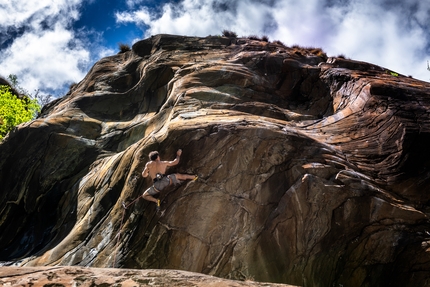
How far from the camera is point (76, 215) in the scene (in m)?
12.9

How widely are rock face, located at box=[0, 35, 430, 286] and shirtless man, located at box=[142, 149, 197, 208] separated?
0.23m

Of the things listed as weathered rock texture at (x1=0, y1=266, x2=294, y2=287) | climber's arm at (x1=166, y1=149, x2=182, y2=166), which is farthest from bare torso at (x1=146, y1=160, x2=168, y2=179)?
weathered rock texture at (x1=0, y1=266, x2=294, y2=287)

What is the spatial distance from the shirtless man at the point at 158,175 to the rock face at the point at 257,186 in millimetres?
229

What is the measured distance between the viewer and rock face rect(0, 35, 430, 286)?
9164mm

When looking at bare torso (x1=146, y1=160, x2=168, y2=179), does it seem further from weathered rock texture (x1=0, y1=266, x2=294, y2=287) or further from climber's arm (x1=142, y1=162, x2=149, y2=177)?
weathered rock texture (x1=0, y1=266, x2=294, y2=287)

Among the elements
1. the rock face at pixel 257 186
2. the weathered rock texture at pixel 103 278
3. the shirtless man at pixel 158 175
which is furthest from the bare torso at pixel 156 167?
the weathered rock texture at pixel 103 278

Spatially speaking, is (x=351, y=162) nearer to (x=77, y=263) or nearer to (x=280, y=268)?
(x=280, y=268)

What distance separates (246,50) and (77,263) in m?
12.1

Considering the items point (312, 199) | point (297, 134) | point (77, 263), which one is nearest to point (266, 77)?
point (297, 134)

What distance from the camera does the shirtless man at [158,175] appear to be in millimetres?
10078

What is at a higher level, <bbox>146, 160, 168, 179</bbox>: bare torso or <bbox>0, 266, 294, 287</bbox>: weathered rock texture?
<bbox>146, 160, 168, 179</bbox>: bare torso

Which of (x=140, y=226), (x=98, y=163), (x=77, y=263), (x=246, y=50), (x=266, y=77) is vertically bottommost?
(x=77, y=263)

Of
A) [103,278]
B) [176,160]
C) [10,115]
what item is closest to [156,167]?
[176,160]

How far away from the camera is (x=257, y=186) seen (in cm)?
1000
